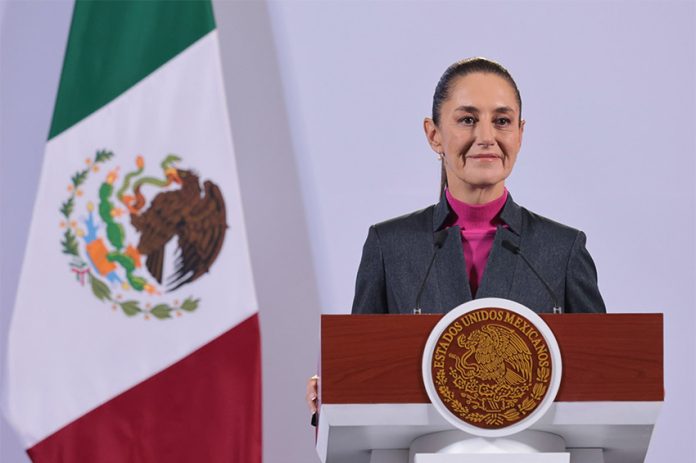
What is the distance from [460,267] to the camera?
7.14 feet

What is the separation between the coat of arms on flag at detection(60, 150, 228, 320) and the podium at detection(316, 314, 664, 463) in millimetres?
1783

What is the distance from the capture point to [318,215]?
3.49m

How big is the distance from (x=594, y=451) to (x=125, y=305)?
1.96 m

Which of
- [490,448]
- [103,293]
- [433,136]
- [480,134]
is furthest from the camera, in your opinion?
[103,293]

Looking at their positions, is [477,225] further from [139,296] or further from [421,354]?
[139,296]

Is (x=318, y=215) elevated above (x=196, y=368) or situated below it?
above

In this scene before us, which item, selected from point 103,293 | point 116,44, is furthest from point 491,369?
point 116,44

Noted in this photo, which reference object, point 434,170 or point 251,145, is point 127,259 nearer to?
point 251,145

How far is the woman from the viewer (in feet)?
7.09

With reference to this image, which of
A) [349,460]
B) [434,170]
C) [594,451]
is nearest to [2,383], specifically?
[434,170]

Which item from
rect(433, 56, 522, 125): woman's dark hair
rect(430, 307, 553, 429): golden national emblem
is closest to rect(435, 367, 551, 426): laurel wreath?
rect(430, 307, 553, 429): golden national emblem

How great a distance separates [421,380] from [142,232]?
1.92m

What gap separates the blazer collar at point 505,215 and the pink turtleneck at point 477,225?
12 mm

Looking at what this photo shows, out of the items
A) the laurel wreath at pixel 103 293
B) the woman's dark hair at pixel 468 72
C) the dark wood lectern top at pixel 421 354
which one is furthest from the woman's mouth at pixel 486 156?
the laurel wreath at pixel 103 293
